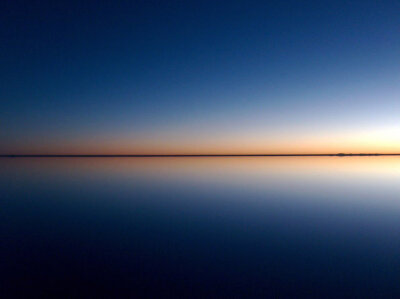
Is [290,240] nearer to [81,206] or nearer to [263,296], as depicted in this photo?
[263,296]

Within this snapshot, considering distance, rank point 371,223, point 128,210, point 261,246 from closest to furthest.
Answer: point 261,246
point 371,223
point 128,210

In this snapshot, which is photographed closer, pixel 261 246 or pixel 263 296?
pixel 263 296

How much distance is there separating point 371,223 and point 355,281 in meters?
2.89

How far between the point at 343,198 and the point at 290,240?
4.45 m

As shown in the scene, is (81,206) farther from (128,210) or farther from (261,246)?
(261,246)

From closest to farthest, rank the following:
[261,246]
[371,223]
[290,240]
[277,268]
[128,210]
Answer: [277,268] → [261,246] → [290,240] → [371,223] → [128,210]

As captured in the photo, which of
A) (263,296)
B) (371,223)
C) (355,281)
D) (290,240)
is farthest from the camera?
Answer: (371,223)

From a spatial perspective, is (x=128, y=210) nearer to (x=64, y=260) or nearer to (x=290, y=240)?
(x=64, y=260)

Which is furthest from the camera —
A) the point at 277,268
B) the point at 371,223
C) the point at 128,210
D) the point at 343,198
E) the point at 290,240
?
the point at 343,198

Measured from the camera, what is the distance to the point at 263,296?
2.75 metres

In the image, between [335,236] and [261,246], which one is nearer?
[261,246]

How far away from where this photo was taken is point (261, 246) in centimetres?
412

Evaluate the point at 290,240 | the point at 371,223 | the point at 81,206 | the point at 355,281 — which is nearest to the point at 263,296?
the point at 355,281

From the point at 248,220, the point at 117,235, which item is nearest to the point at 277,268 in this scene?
the point at 248,220
